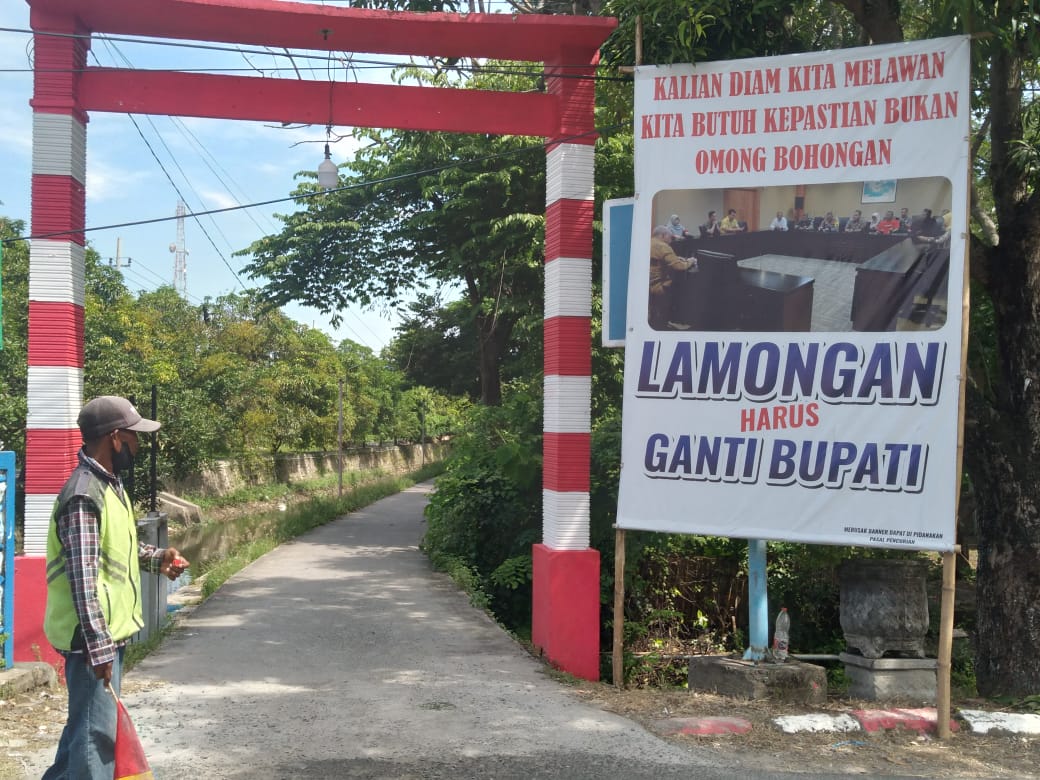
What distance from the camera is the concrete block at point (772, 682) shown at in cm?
669

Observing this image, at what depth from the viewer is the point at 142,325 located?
92.1 feet

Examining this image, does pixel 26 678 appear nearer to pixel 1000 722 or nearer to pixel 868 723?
pixel 868 723

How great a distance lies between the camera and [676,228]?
6969 millimetres

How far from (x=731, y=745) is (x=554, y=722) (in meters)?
1.08

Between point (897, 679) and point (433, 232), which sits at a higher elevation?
point (433, 232)

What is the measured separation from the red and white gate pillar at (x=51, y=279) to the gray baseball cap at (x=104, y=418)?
378 cm

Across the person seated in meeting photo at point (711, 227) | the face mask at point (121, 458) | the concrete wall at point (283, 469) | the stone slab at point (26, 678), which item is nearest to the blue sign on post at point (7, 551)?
the stone slab at point (26, 678)

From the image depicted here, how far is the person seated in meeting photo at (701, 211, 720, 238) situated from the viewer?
6.88 meters

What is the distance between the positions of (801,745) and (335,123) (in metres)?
5.80

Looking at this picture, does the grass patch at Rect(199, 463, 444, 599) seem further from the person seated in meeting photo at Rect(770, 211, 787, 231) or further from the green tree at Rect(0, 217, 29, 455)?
the person seated in meeting photo at Rect(770, 211, 787, 231)

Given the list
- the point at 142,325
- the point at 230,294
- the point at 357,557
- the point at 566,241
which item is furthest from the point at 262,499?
the point at 566,241

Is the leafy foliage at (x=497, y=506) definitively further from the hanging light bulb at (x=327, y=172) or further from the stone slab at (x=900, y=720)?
the stone slab at (x=900, y=720)

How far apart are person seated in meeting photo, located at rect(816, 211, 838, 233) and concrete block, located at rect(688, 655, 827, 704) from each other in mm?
3102

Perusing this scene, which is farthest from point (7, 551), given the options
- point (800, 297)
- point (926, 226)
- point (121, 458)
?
point (926, 226)
